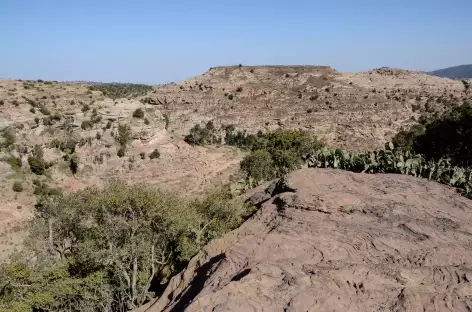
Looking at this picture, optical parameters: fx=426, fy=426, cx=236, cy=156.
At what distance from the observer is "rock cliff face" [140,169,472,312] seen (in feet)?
34.5

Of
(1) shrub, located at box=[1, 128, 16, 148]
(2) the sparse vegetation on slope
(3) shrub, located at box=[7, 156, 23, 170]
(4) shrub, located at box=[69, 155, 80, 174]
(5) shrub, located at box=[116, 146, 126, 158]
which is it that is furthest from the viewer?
(2) the sparse vegetation on slope

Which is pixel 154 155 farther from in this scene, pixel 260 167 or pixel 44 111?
pixel 260 167

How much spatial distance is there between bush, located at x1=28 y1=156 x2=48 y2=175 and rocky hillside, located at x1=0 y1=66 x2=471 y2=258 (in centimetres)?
28

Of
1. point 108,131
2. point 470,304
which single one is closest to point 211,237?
point 470,304

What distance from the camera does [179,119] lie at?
6769cm

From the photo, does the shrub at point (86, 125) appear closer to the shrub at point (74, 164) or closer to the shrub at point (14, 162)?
the shrub at point (74, 164)

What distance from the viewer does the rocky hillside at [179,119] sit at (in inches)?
1570

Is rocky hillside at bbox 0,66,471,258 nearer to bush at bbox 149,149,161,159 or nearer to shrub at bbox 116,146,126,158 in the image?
shrub at bbox 116,146,126,158

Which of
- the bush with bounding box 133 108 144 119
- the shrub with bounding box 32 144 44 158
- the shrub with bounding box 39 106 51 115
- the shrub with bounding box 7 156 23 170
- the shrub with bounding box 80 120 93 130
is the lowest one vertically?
the shrub with bounding box 7 156 23 170

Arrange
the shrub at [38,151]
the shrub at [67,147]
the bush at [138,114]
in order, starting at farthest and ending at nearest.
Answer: the bush at [138,114]
the shrub at [67,147]
the shrub at [38,151]

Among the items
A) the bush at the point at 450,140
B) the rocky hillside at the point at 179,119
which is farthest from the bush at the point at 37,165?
the bush at the point at 450,140

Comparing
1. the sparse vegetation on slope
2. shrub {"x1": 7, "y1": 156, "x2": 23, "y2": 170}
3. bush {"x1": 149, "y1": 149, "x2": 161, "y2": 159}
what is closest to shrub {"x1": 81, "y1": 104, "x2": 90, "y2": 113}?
the sparse vegetation on slope

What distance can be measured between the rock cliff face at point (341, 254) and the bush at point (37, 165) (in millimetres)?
25801

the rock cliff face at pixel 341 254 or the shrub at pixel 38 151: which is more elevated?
the rock cliff face at pixel 341 254
